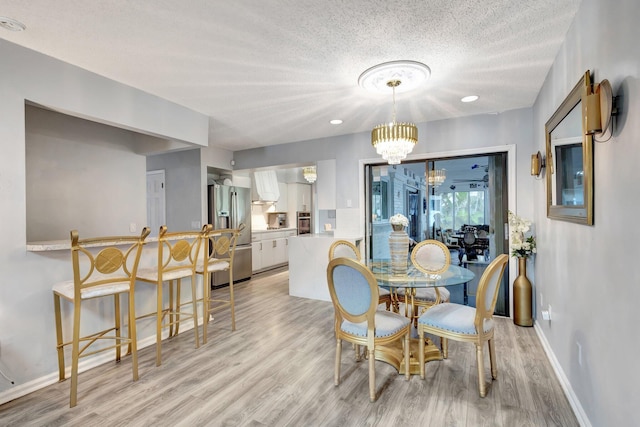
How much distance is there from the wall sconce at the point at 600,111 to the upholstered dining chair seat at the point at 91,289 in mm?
3091

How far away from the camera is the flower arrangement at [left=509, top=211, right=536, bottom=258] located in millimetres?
3402

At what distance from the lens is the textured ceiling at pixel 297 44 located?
1871 millimetres

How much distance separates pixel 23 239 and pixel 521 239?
4598 millimetres

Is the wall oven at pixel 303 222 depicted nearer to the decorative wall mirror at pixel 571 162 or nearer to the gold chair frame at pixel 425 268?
the gold chair frame at pixel 425 268

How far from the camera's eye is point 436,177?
14.1 feet

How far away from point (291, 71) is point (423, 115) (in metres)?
2.02

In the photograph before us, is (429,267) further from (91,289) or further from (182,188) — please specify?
(182,188)

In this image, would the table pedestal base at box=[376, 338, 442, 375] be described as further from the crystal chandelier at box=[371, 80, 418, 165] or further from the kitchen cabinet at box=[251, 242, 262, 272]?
the kitchen cabinet at box=[251, 242, 262, 272]

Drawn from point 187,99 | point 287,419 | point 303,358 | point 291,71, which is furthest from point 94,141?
point 287,419

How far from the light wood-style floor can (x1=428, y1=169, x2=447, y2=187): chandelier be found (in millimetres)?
2046

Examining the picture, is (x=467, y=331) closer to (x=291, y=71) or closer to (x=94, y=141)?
(x=291, y=71)

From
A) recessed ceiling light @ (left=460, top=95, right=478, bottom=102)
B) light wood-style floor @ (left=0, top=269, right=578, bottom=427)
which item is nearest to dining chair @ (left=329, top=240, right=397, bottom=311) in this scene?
light wood-style floor @ (left=0, top=269, right=578, bottom=427)

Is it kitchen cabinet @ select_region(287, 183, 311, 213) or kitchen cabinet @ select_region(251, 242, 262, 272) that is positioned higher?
kitchen cabinet @ select_region(287, 183, 311, 213)

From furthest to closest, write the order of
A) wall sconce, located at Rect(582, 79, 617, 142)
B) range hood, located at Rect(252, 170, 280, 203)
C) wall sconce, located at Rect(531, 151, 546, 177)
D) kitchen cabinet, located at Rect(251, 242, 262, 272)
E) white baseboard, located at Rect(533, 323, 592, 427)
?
range hood, located at Rect(252, 170, 280, 203) → kitchen cabinet, located at Rect(251, 242, 262, 272) → wall sconce, located at Rect(531, 151, 546, 177) → white baseboard, located at Rect(533, 323, 592, 427) → wall sconce, located at Rect(582, 79, 617, 142)
